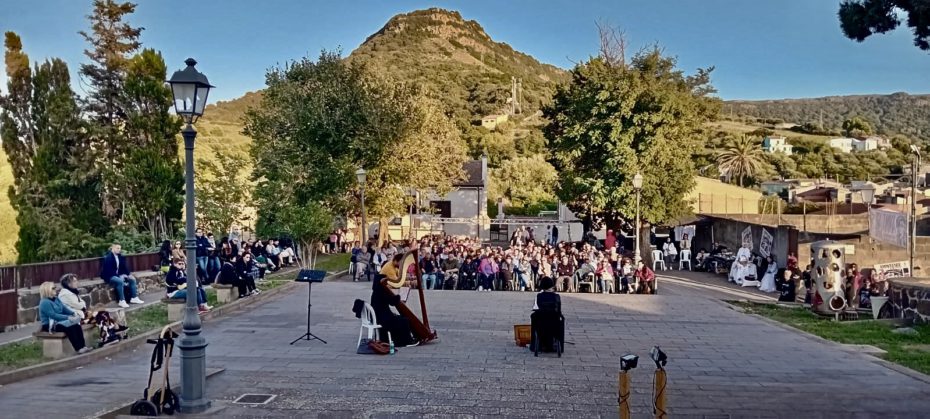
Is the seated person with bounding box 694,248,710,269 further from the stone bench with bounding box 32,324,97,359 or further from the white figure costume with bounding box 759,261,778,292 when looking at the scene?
the stone bench with bounding box 32,324,97,359

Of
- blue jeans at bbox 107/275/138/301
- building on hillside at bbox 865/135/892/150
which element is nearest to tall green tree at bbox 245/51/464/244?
blue jeans at bbox 107/275/138/301

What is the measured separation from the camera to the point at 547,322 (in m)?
11.4

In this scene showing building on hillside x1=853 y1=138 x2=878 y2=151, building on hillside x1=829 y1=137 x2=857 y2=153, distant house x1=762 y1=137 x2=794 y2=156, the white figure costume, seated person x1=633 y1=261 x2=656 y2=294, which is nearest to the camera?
seated person x1=633 y1=261 x2=656 y2=294

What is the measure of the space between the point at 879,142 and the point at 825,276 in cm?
9103

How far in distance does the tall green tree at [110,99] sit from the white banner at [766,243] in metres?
24.0

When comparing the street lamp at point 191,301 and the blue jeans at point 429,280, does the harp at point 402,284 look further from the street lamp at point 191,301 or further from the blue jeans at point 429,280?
the blue jeans at point 429,280

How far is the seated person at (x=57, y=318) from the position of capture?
34.2ft

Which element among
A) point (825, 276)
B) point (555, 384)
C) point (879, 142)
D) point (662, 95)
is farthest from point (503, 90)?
point (555, 384)

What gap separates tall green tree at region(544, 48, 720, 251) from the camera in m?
31.4

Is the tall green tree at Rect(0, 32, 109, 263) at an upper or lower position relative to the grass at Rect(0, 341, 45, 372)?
upper

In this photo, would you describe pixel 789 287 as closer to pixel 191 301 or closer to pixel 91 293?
pixel 191 301

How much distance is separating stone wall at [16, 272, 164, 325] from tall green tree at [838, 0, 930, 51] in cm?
1565

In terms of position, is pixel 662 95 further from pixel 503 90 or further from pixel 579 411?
pixel 503 90

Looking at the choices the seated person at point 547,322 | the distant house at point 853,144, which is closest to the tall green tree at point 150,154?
the seated person at point 547,322
